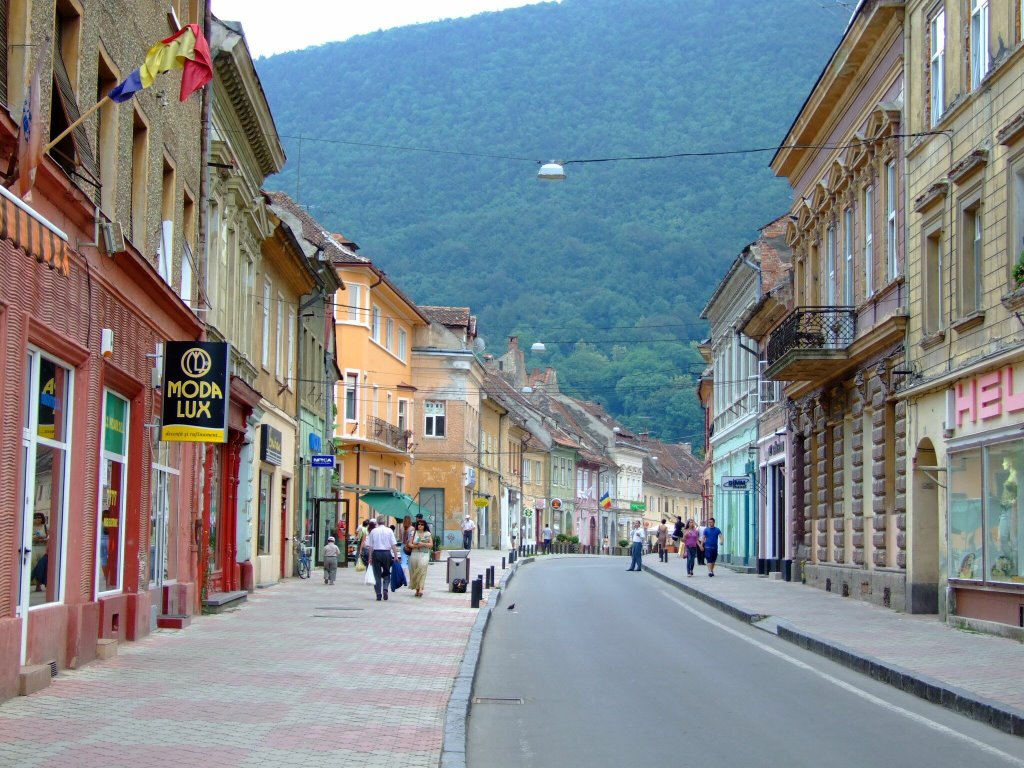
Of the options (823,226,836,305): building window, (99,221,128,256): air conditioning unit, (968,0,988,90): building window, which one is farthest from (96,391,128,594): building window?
(823,226,836,305): building window

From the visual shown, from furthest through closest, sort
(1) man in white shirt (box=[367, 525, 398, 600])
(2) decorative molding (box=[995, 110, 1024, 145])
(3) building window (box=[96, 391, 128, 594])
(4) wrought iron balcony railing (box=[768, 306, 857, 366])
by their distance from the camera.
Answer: (4) wrought iron balcony railing (box=[768, 306, 857, 366]), (1) man in white shirt (box=[367, 525, 398, 600]), (2) decorative molding (box=[995, 110, 1024, 145]), (3) building window (box=[96, 391, 128, 594])

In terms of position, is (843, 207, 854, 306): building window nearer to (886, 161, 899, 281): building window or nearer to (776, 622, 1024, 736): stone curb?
(886, 161, 899, 281): building window

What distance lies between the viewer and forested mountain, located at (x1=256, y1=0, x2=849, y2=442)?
3627 inches

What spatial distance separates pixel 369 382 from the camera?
57281mm

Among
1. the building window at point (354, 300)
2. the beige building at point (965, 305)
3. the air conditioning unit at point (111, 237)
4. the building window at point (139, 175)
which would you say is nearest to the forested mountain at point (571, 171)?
the building window at point (354, 300)

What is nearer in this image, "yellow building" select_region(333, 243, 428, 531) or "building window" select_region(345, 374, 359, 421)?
"yellow building" select_region(333, 243, 428, 531)

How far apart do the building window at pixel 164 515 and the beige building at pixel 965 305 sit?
11.2 metres

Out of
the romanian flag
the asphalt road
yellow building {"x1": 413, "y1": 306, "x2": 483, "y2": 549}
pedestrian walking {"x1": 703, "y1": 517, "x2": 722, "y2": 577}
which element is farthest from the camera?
yellow building {"x1": 413, "y1": 306, "x2": 483, "y2": 549}

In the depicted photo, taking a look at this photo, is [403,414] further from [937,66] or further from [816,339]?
[937,66]

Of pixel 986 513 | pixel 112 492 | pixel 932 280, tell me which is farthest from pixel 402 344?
pixel 112 492

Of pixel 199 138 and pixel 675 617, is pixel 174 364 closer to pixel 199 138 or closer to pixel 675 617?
pixel 199 138

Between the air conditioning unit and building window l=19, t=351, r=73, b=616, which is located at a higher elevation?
the air conditioning unit

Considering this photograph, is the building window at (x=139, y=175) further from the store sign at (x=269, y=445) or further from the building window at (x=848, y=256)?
the building window at (x=848, y=256)

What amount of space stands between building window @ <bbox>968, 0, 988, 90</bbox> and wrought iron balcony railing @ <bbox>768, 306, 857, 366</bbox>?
26.0 ft
